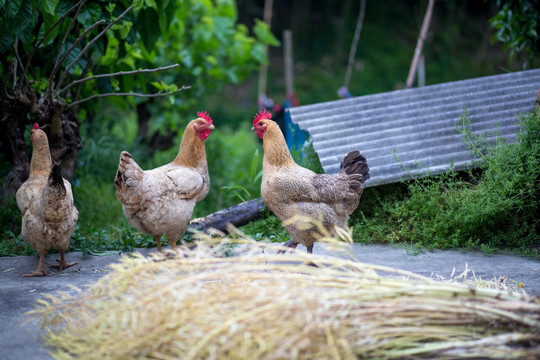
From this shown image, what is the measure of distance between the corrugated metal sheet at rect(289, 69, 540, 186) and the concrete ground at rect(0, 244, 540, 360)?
79 cm

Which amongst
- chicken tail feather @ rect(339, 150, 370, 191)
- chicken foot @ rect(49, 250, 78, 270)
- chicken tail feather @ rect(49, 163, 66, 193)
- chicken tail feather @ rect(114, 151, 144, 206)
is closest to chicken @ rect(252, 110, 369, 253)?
chicken tail feather @ rect(339, 150, 370, 191)

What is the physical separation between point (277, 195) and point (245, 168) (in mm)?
4366

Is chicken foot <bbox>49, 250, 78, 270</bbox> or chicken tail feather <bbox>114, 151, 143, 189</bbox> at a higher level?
chicken tail feather <bbox>114, 151, 143, 189</bbox>

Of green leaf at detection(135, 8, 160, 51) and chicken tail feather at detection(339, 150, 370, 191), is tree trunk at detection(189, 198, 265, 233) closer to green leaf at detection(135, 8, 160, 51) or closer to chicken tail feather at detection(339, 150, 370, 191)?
chicken tail feather at detection(339, 150, 370, 191)

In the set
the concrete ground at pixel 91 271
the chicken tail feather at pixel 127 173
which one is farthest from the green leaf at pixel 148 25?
the concrete ground at pixel 91 271

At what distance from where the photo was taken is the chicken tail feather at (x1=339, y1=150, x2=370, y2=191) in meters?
3.99

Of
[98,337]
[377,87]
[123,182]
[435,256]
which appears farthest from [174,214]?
[377,87]

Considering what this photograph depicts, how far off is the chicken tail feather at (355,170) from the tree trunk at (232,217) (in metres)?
1.37

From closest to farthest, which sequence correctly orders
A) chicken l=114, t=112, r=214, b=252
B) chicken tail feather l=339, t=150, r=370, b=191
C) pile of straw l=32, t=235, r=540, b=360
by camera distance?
pile of straw l=32, t=235, r=540, b=360, chicken l=114, t=112, r=214, b=252, chicken tail feather l=339, t=150, r=370, b=191

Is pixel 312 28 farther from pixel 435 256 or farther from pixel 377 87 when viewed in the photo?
pixel 435 256

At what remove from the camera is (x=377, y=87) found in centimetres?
1240

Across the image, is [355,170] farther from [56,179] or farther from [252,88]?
[252,88]

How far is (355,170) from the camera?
408 centimetres

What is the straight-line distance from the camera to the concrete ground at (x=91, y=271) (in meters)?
2.87
